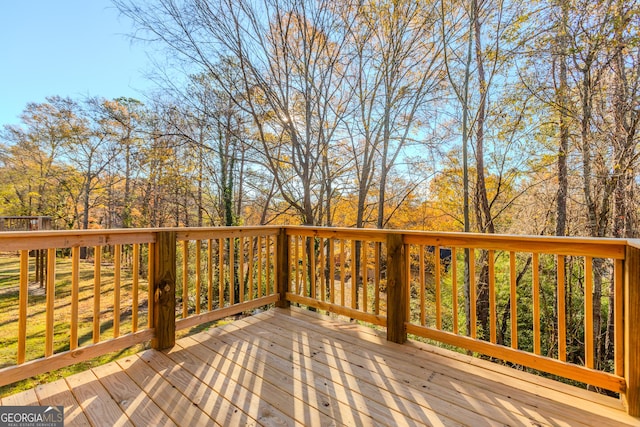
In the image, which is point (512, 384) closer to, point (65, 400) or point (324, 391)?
point (324, 391)

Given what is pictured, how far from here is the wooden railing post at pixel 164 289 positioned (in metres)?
2.24

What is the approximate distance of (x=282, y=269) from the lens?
340 centimetres

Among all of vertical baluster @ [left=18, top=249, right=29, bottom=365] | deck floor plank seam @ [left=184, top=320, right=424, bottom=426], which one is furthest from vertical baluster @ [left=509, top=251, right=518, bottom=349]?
vertical baluster @ [left=18, top=249, right=29, bottom=365]

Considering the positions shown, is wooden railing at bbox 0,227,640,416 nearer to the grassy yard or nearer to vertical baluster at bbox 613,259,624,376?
vertical baluster at bbox 613,259,624,376

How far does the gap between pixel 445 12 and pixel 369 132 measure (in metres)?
2.16

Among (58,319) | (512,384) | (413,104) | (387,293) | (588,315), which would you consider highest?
(413,104)

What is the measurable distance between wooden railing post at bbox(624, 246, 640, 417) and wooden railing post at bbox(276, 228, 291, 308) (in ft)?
9.37

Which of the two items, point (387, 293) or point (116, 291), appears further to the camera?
point (387, 293)

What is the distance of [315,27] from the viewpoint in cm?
440

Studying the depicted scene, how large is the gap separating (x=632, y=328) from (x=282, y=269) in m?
2.92

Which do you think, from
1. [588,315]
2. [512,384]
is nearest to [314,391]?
[512,384]

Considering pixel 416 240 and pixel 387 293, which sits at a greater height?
pixel 416 240

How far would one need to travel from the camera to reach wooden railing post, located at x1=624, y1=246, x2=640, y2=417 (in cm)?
145

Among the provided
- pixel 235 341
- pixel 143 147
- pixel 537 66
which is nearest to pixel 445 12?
pixel 537 66
